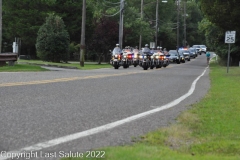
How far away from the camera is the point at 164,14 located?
110375 millimetres

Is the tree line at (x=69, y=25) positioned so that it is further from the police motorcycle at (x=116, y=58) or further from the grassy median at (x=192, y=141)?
the grassy median at (x=192, y=141)

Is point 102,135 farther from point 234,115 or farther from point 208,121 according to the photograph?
point 234,115

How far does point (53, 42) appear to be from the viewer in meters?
47.8

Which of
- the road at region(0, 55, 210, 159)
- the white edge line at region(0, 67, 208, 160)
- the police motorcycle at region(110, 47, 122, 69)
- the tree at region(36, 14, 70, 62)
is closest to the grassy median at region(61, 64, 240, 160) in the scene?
the road at region(0, 55, 210, 159)

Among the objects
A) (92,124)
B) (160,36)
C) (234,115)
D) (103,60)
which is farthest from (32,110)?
(160,36)

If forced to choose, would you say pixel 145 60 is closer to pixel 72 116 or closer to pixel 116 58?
pixel 116 58

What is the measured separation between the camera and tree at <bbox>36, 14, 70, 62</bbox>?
47.8m

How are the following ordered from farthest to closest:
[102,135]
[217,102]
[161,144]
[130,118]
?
[217,102] < [130,118] < [102,135] < [161,144]

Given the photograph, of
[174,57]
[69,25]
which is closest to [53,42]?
[69,25]

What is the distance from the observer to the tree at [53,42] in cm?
4775

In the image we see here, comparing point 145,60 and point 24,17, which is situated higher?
point 24,17

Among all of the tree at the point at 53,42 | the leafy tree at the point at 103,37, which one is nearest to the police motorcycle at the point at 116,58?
the tree at the point at 53,42

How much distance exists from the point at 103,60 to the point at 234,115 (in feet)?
171

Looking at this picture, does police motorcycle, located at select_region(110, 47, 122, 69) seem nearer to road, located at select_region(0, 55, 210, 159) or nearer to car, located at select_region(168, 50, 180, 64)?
road, located at select_region(0, 55, 210, 159)
